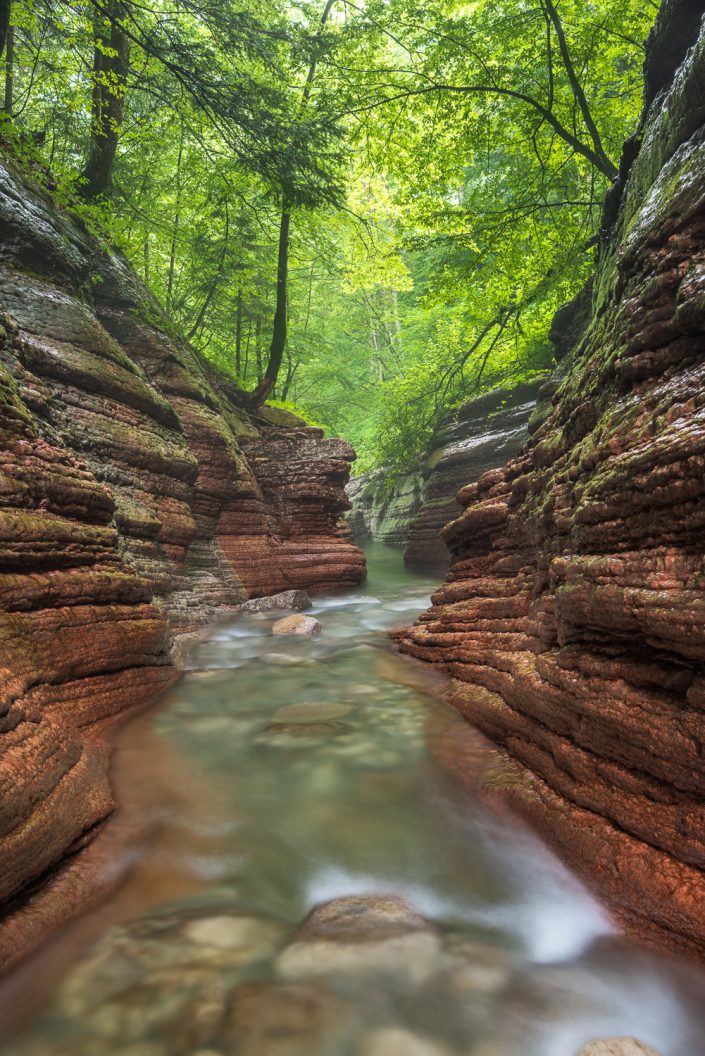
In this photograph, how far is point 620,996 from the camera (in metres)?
2.01

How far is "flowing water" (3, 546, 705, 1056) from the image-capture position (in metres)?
1.86

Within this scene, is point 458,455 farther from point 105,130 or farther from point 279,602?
point 105,130

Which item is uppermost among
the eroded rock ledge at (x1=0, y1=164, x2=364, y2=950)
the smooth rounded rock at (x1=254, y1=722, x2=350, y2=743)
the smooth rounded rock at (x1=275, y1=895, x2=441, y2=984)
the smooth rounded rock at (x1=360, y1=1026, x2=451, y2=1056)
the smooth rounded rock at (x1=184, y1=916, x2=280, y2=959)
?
the eroded rock ledge at (x1=0, y1=164, x2=364, y2=950)

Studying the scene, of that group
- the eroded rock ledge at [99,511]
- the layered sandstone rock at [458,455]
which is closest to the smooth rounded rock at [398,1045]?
the eroded rock ledge at [99,511]

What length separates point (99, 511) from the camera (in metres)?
4.99

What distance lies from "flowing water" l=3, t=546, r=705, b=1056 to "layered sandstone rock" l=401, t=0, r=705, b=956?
32cm

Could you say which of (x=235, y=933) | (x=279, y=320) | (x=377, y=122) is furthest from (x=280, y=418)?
(x=235, y=933)

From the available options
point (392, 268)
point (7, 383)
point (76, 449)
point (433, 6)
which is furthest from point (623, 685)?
point (392, 268)

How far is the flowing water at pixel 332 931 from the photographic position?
1.86 metres

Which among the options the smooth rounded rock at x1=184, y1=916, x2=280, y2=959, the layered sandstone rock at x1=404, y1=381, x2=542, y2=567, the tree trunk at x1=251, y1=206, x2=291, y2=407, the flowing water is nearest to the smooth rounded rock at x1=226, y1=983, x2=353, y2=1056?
the flowing water

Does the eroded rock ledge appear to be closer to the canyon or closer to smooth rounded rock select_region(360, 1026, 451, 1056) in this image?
the canyon

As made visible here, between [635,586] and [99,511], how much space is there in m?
Answer: 4.70

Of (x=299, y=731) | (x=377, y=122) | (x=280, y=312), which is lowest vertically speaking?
(x=299, y=731)

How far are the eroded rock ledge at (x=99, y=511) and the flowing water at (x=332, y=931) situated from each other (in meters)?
0.54
